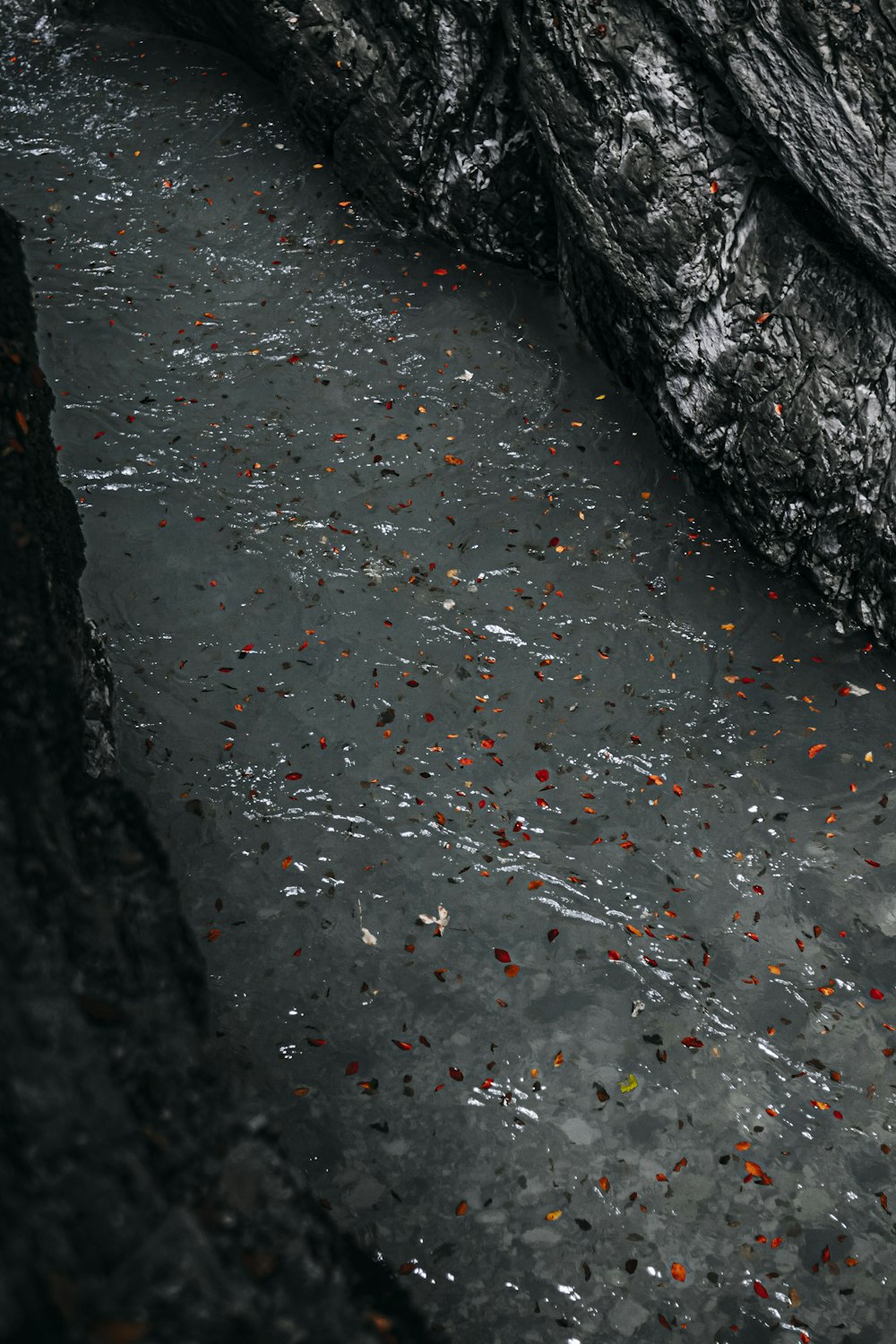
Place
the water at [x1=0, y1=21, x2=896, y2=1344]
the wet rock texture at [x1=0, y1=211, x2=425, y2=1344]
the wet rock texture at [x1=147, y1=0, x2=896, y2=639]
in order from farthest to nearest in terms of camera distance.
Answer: the wet rock texture at [x1=147, y1=0, x2=896, y2=639], the water at [x1=0, y1=21, x2=896, y2=1344], the wet rock texture at [x1=0, y1=211, x2=425, y2=1344]

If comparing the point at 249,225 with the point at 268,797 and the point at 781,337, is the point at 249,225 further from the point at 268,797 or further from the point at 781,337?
the point at 268,797

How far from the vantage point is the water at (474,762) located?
3574mm

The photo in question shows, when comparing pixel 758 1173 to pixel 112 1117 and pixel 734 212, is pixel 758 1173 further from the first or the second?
pixel 734 212

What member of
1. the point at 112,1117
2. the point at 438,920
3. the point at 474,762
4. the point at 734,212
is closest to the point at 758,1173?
the point at 438,920

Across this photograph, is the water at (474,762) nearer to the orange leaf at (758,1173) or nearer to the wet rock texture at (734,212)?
the orange leaf at (758,1173)

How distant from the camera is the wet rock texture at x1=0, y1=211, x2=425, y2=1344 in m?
1.82

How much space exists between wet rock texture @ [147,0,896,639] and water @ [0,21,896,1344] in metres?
0.40

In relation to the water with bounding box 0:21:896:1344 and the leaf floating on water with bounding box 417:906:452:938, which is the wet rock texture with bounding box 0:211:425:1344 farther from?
the leaf floating on water with bounding box 417:906:452:938

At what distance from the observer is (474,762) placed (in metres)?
4.62

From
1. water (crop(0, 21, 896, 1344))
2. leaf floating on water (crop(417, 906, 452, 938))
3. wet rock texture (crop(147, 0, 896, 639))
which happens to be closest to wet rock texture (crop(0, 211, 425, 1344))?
water (crop(0, 21, 896, 1344))

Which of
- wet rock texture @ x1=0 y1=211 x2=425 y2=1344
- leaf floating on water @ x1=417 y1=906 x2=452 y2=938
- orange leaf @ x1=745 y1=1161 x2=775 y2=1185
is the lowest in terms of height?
leaf floating on water @ x1=417 y1=906 x2=452 y2=938

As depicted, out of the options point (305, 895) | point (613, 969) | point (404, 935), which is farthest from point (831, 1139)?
point (305, 895)

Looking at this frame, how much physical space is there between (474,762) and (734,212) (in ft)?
8.74

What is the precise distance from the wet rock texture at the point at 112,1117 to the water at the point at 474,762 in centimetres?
126
